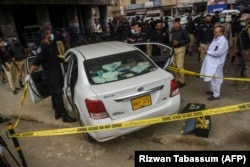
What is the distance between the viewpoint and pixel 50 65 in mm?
4680

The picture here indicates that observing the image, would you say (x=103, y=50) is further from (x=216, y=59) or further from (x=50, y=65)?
(x=216, y=59)

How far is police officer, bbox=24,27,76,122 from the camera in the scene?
4.54m

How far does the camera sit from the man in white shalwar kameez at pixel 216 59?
16.1ft

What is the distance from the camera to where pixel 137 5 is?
4831 centimetres

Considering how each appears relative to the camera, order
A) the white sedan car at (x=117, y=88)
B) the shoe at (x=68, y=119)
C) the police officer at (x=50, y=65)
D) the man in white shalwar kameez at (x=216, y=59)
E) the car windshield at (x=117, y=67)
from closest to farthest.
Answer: the white sedan car at (x=117, y=88) → the car windshield at (x=117, y=67) → the police officer at (x=50, y=65) → the man in white shalwar kameez at (x=216, y=59) → the shoe at (x=68, y=119)

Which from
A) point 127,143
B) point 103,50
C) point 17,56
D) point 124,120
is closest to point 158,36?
point 103,50

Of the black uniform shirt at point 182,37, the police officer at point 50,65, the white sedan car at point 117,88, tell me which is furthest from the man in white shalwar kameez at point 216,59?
the police officer at point 50,65

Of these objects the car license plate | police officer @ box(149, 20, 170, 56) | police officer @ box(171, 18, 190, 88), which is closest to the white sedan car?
the car license plate

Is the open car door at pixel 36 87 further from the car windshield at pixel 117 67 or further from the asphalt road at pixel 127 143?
the car windshield at pixel 117 67

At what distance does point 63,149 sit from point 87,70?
1375 millimetres

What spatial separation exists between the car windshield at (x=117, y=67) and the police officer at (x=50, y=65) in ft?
3.13

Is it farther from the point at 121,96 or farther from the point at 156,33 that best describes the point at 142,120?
the point at 156,33

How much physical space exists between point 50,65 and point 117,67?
4.64ft
